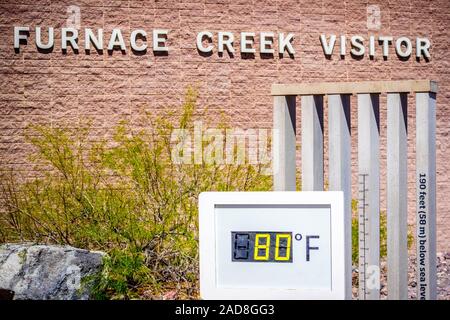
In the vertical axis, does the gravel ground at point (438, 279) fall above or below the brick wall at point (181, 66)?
below

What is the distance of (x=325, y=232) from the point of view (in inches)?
154

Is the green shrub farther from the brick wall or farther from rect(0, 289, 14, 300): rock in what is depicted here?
rect(0, 289, 14, 300): rock

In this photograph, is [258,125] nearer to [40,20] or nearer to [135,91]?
[135,91]

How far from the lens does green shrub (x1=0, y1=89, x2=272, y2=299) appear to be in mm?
7387

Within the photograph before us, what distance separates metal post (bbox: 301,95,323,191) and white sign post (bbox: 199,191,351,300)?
483 millimetres

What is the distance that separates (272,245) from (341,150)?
2.60ft

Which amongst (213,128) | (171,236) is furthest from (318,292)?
(213,128)

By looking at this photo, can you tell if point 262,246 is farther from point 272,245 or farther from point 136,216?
point 136,216

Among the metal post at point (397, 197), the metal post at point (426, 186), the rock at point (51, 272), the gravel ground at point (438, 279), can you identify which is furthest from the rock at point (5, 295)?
the gravel ground at point (438, 279)

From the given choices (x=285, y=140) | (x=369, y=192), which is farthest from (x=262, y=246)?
(x=369, y=192)

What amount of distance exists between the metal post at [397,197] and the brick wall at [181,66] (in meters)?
5.16

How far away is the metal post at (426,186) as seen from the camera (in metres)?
4.30

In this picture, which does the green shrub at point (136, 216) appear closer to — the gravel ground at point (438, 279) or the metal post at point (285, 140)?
the gravel ground at point (438, 279)

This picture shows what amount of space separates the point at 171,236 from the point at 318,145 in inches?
136
